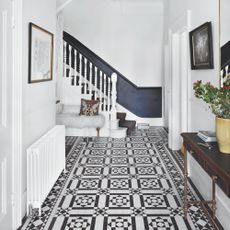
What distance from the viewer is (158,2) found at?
26.1 ft

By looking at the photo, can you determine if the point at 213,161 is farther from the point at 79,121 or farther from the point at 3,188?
the point at 79,121

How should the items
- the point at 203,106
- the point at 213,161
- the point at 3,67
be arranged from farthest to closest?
the point at 203,106 < the point at 3,67 < the point at 213,161

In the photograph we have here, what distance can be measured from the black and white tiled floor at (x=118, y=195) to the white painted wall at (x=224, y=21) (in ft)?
5.87

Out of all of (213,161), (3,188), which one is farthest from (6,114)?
(213,161)

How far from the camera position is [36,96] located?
3.28 meters

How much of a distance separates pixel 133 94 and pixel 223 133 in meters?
6.06

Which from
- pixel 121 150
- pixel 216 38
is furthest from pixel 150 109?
pixel 216 38

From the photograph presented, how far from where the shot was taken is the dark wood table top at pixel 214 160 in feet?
5.77

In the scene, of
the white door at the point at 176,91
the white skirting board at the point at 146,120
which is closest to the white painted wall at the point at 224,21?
A: the white door at the point at 176,91

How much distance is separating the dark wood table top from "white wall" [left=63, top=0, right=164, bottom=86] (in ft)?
18.7

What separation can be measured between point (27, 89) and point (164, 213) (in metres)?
1.92

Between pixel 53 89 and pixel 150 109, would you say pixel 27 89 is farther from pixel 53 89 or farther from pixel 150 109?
pixel 150 109

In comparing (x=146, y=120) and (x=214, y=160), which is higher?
(x=146, y=120)

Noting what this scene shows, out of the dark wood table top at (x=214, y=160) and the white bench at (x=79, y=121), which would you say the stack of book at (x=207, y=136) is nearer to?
the dark wood table top at (x=214, y=160)
